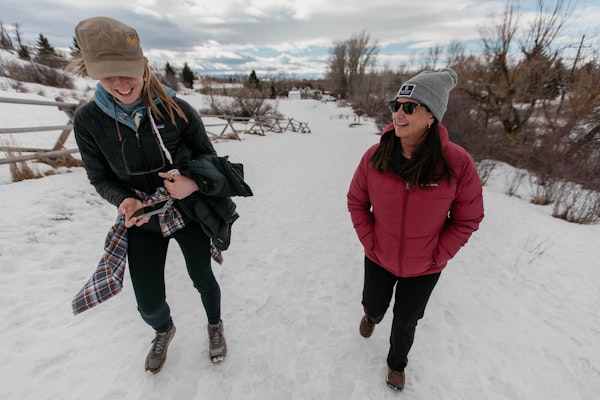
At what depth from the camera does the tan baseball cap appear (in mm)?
1144

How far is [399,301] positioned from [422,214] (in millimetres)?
624

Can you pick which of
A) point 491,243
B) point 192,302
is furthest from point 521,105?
point 192,302

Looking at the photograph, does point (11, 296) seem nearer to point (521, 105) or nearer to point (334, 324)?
point (334, 324)

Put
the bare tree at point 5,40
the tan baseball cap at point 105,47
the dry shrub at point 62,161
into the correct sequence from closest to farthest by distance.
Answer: the tan baseball cap at point 105,47, the dry shrub at point 62,161, the bare tree at point 5,40

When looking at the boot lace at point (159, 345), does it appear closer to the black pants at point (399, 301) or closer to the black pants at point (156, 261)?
the black pants at point (156, 261)

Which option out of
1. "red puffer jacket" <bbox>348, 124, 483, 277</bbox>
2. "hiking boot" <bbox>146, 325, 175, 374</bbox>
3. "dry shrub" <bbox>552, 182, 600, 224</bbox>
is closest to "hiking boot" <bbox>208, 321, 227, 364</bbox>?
"hiking boot" <bbox>146, 325, 175, 374</bbox>

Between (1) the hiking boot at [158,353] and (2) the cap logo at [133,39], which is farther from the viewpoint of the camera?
(1) the hiking boot at [158,353]

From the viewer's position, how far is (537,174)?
25.1 feet

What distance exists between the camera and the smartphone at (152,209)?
1.39 meters

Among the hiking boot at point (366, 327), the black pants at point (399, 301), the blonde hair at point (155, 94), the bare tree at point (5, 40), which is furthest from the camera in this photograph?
the bare tree at point (5, 40)

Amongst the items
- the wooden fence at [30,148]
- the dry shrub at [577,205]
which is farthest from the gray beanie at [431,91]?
the dry shrub at [577,205]

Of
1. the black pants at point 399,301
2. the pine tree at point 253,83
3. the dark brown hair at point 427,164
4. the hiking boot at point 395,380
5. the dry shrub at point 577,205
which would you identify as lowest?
the dry shrub at point 577,205

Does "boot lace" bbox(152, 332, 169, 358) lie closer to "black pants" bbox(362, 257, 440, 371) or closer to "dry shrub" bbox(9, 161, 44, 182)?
"black pants" bbox(362, 257, 440, 371)

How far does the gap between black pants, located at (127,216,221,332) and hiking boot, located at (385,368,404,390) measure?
1446 millimetres
